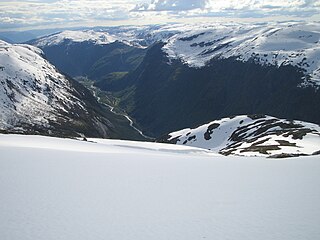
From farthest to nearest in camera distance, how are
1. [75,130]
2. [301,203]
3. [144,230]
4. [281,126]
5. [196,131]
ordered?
[75,130] < [196,131] < [281,126] < [301,203] < [144,230]

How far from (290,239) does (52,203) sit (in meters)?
12.4

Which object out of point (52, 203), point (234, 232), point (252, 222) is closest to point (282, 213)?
point (252, 222)

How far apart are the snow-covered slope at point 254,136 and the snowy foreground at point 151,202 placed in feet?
163

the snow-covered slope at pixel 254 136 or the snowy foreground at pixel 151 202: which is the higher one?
the snowy foreground at pixel 151 202

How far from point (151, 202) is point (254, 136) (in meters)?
97.2

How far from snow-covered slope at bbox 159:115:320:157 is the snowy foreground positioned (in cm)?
4962

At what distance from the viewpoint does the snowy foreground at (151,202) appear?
1486cm

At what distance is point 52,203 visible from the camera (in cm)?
1788

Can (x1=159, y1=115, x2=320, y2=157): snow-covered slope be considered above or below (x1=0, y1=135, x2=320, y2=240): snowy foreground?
below

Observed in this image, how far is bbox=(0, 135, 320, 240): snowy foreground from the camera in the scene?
48.8 feet

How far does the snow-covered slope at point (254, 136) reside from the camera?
80625 mm

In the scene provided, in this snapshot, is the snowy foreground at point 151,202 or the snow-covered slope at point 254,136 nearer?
the snowy foreground at point 151,202

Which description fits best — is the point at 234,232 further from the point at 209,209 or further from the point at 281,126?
the point at 281,126

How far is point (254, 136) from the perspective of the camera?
362 ft
